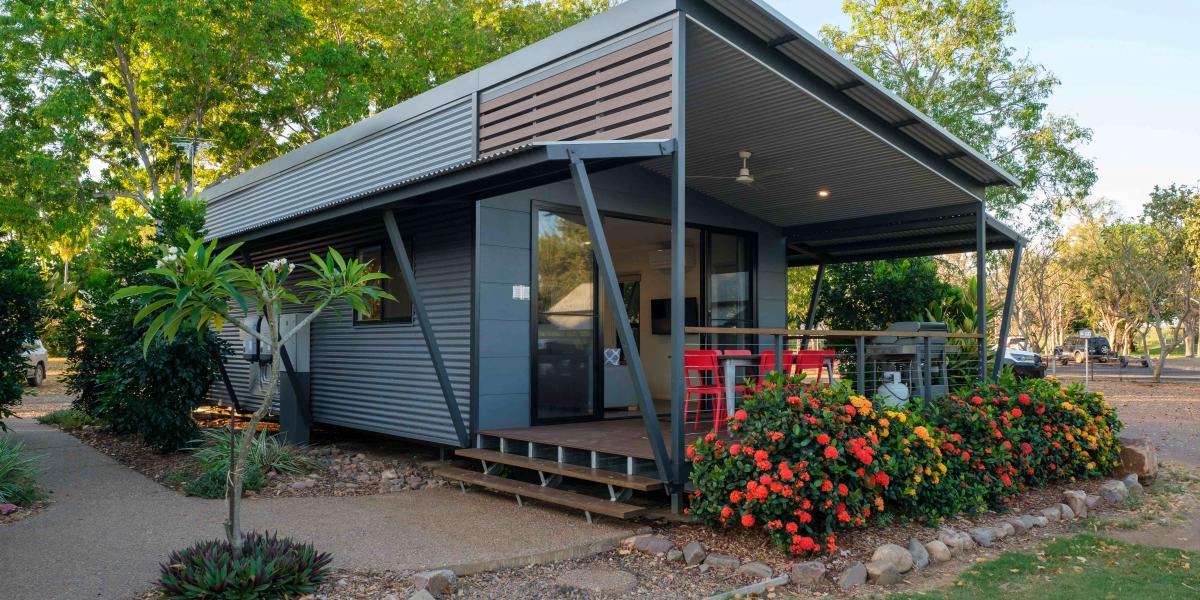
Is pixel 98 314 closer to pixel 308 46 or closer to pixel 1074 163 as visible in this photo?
pixel 308 46

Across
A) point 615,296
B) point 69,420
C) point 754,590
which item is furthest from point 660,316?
point 69,420

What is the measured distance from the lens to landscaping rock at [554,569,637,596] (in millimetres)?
4461

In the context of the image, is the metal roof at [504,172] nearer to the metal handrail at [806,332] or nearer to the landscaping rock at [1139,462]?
the metal handrail at [806,332]

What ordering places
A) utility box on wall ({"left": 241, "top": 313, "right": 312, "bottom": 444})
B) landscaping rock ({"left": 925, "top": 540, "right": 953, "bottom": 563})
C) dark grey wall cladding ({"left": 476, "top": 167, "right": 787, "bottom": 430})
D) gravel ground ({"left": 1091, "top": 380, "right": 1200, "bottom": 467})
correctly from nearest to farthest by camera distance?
landscaping rock ({"left": 925, "top": 540, "right": 953, "bottom": 563})
dark grey wall cladding ({"left": 476, "top": 167, "right": 787, "bottom": 430})
utility box on wall ({"left": 241, "top": 313, "right": 312, "bottom": 444})
gravel ground ({"left": 1091, "top": 380, "right": 1200, "bottom": 467})

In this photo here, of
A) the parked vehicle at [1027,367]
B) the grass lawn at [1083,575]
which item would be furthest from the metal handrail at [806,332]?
the parked vehicle at [1027,367]

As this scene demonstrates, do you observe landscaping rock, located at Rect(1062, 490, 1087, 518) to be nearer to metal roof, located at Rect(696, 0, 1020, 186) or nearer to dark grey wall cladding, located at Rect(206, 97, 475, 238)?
metal roof, located at Rect(696, 0, 1020, 186)

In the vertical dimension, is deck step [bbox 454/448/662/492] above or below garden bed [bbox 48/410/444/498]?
above

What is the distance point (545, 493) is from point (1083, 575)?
3559mm

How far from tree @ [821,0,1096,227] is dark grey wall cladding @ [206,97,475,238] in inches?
517

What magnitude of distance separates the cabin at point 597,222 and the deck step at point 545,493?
0.03m

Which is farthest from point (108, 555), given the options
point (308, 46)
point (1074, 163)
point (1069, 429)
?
point (1074, 163)

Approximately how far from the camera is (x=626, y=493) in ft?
19.2

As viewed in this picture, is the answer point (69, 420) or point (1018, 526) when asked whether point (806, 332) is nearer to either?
point (1018, 526)

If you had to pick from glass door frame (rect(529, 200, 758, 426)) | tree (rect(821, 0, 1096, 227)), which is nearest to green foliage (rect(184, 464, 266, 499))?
glass door frame (rect(529, 200, 758, 426))
